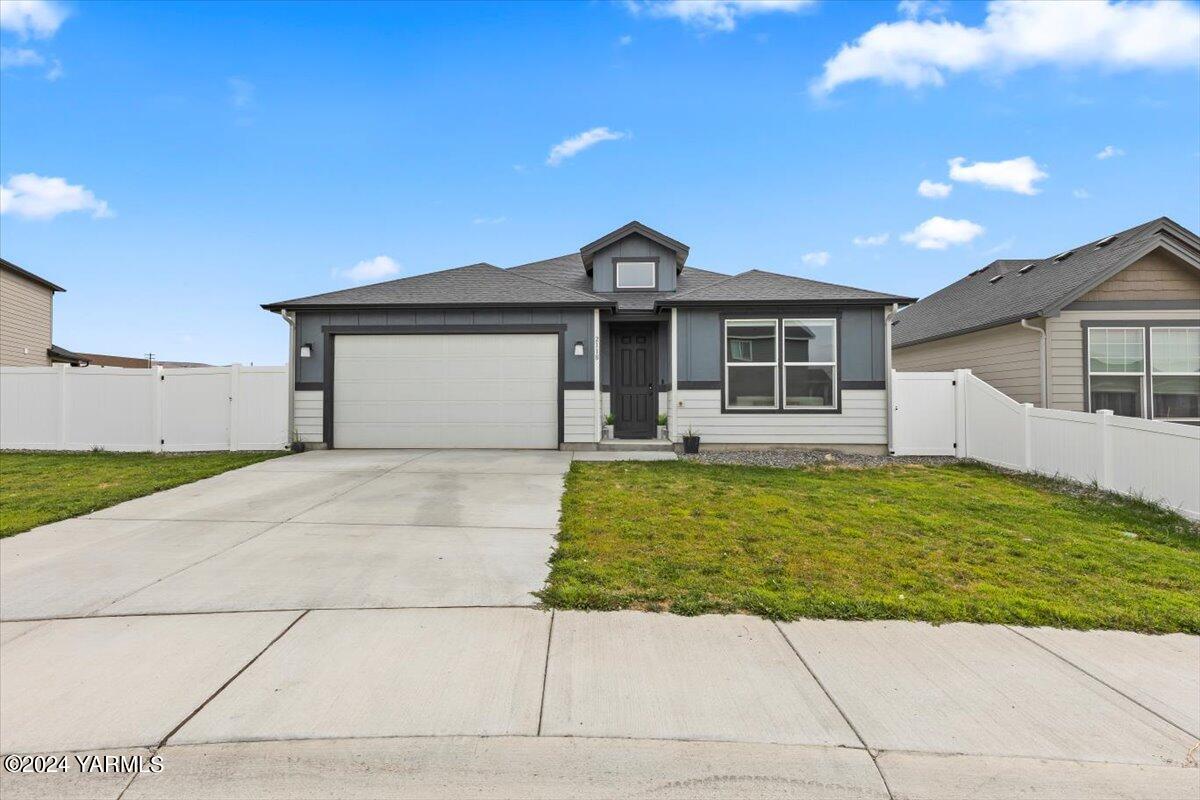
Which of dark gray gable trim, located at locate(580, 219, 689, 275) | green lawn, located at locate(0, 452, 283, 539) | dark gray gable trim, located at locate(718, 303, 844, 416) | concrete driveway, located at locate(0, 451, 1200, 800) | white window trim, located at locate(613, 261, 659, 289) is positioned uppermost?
dark gray gable trim, located at locate(580, 219, 689, 275)

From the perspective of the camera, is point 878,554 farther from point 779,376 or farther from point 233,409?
point 233,409

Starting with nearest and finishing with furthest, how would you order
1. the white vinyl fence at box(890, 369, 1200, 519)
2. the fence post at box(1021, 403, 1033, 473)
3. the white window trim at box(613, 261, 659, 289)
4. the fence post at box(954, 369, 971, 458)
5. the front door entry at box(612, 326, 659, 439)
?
the white vinyl fence at box(890, 369, 1200, 519) → the fence post at box(1021, 403, 1033, 473) → the fence post at box(954, 369, 971, 458) → the front door entry at box(612, 326, 659, 439) → the white window trim at box(613, 261, 659, 289)

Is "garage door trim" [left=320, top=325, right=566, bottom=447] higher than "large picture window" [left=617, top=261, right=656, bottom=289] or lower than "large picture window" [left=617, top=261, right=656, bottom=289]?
lower

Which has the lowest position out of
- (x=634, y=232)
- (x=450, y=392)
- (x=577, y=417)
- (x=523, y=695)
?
(x=523, y=695)

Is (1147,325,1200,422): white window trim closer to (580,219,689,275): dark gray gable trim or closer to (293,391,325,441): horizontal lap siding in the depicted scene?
(580,219,689,275): dark gray gable trim

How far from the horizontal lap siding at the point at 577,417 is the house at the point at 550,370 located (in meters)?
0.02

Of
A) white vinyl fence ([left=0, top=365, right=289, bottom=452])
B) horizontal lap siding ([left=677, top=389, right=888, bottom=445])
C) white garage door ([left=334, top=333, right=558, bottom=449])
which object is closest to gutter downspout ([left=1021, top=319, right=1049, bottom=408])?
horizontal lap siding ([left=677, top=389, right=888, bottom=445])

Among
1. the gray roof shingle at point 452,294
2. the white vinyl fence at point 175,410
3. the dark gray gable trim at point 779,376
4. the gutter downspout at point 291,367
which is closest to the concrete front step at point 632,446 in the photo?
the dark gray gable trim at point 779,376

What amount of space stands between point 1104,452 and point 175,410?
15.7 meters

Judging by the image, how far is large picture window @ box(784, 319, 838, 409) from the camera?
10.5 metres

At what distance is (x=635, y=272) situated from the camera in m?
13.4

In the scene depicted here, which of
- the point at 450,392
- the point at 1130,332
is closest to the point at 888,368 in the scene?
the point at 1130,332

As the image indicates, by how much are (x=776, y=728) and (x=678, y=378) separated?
340 inches

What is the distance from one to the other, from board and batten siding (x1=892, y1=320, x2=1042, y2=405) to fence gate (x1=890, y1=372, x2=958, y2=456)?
5.88 feet
